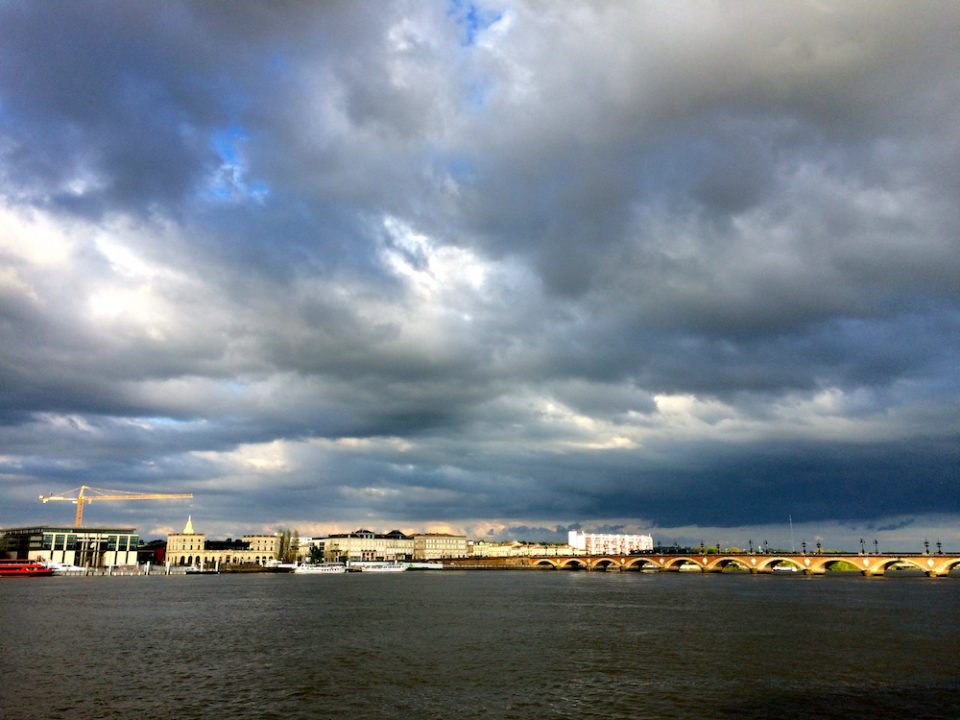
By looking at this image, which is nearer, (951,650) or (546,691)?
(546,691)

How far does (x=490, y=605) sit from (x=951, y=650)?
57681 millimetres

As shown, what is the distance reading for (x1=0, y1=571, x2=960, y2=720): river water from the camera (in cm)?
3509

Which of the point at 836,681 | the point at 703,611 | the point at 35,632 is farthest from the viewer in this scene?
the point at 703,611

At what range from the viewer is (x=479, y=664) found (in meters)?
47.0

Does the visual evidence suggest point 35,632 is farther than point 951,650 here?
Yes

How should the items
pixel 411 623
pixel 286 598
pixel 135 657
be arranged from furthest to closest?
pixel 286 598, pixel 411 623, pixel 135 657

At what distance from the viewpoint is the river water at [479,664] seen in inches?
1382

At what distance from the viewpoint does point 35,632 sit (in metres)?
64.6

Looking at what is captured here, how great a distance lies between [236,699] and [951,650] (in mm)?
51431

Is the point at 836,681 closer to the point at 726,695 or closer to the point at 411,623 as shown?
the point at 726,695

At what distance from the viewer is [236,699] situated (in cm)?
3706

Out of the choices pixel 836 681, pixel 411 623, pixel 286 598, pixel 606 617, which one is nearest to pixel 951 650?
pixel 836 681

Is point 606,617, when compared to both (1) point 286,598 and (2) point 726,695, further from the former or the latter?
(1) point 286,598

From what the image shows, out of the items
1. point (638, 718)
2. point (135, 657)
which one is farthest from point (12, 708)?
point (638, 718)
